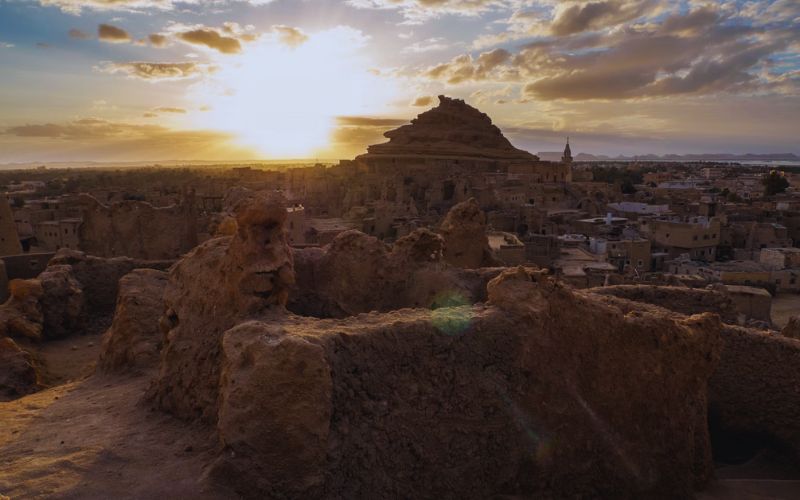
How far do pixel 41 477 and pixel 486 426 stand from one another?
4026 mm

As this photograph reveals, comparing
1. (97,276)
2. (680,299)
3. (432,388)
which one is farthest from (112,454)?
(680,299)

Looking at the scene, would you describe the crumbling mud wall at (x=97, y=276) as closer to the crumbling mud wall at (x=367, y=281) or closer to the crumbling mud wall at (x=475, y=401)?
the crumbling mud wall at (x=367, y=281)

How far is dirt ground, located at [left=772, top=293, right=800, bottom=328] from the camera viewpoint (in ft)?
58.3

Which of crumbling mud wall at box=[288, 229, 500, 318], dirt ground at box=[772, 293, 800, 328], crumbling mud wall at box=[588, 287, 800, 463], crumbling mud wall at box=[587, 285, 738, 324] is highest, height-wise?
crumbling mud wall at box=[288, 229, 500, 318]

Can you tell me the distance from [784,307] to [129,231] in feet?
71.3

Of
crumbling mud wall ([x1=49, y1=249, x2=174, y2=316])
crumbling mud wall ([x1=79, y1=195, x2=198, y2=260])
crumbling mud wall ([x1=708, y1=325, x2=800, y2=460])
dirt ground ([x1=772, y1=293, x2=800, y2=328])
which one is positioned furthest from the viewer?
dirt ground ([x1=772, y1=293, x2=800, y2=328])

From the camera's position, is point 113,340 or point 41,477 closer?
point 41,477

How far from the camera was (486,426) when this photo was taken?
5.61 metres

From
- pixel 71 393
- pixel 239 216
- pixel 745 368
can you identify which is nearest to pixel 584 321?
pixel 745 368

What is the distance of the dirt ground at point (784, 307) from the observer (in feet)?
58.3

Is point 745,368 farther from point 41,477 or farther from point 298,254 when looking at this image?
point 41,477

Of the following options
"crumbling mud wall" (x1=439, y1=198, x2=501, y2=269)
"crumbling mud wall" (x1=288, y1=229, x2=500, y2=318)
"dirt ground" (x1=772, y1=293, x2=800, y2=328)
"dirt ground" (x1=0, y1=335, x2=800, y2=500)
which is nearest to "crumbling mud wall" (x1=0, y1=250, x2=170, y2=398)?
"dirt ground" (x1=0, y1=335, x2=800, y2=500)

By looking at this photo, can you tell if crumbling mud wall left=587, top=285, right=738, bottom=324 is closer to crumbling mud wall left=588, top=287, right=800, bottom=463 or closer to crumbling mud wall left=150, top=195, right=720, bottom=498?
crumbling mud wall left=588, top=287, right=800, bottom=463

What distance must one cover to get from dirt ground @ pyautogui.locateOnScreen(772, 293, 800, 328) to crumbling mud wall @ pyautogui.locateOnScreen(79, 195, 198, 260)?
737 inches
